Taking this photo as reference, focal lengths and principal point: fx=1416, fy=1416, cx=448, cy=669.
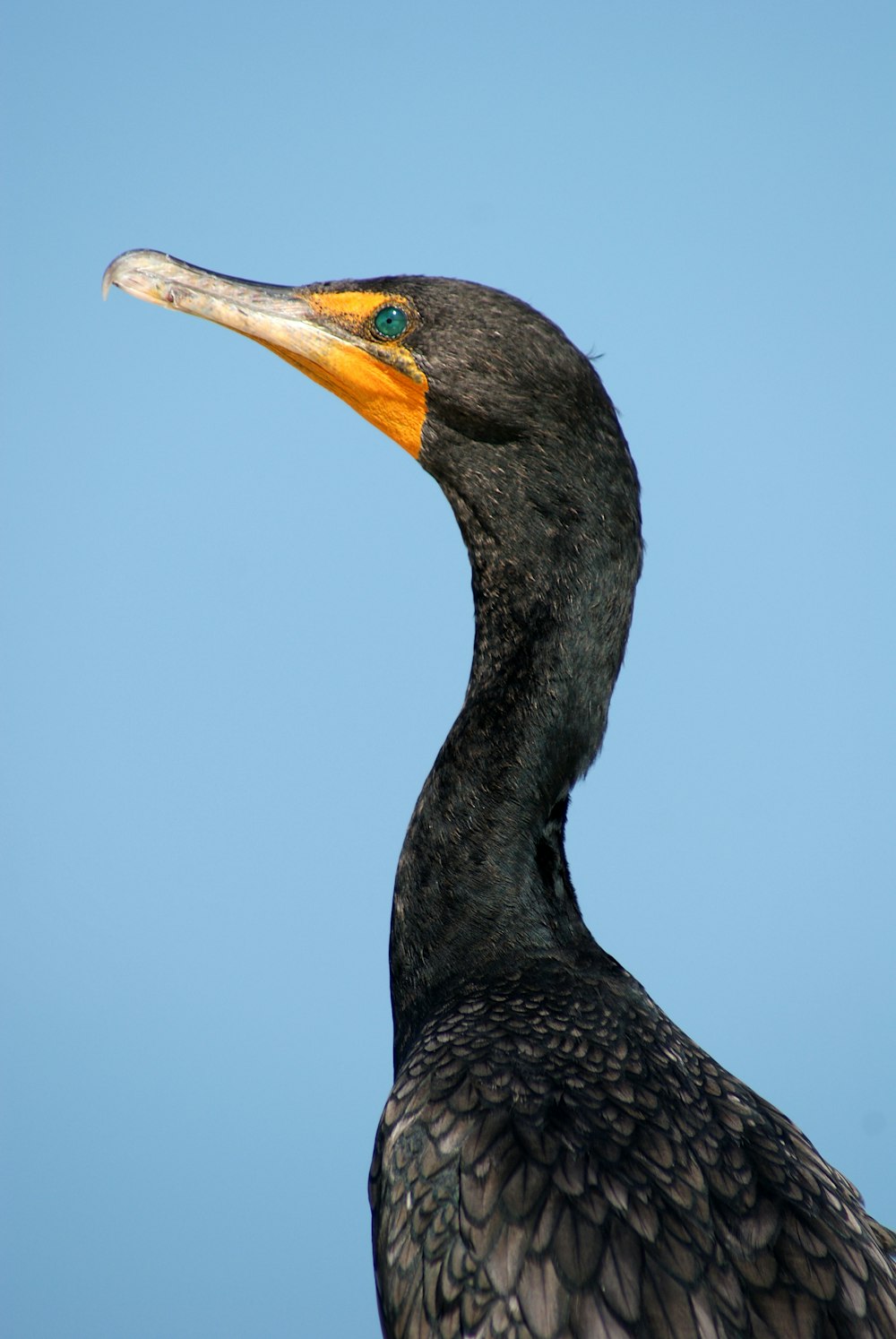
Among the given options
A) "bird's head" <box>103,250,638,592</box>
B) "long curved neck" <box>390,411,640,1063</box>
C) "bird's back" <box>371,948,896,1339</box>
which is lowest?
"bird's back" <box>371,948,896,1339</box>

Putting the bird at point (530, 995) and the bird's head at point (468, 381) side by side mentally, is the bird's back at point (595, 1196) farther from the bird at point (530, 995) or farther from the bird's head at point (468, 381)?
the bird's head at point (468, 381)

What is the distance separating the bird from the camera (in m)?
2.38

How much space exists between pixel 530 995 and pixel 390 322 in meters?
1.43

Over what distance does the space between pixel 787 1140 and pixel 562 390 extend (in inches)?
60.7

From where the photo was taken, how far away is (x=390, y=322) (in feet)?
9.83

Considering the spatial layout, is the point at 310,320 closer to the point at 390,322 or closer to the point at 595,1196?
the point at 390,322

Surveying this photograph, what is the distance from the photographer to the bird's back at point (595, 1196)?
2.32 metres

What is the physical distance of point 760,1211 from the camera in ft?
8.11

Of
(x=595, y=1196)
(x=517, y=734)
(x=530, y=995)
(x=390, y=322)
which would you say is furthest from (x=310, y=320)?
(x=595, y=1196)

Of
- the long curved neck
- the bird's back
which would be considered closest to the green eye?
the long curved neck

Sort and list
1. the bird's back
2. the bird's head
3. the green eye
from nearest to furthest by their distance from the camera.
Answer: the bird's back, the bird's head, the green eye

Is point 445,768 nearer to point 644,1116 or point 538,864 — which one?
point 538,864

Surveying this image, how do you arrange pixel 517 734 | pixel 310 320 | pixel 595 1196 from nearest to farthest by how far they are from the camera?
1. pixel 595 1196
2. pixel 517 734
3. pixel 310 320

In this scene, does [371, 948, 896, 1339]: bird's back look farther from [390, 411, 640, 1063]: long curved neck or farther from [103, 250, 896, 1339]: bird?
[390, 411, 640, 1063]: long curved neck
